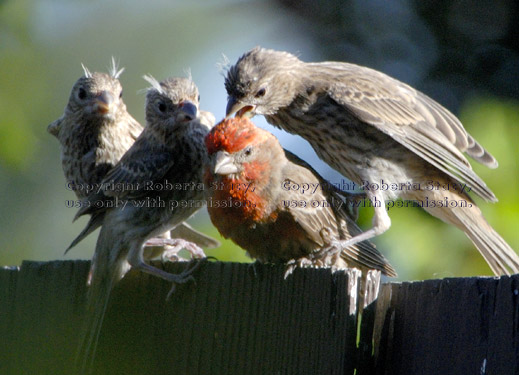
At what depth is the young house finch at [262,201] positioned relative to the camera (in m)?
3.52

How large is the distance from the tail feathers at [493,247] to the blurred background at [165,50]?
2.28 metres

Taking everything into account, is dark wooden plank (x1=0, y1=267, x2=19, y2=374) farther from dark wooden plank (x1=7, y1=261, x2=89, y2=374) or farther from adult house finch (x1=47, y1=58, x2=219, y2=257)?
adult house finch (x1=47, y1=58, x2=219, y2=257)

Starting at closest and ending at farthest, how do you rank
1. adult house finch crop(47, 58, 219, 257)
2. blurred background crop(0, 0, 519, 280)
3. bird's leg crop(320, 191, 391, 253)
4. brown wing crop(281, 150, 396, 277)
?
brown wing crop(281, 150, 396, 277) < bird's leg crop(320, 191, 391, 253) < adult house finch crop(47, 58, 219, 257) < blurred background crop(0, 0, 519, 280)

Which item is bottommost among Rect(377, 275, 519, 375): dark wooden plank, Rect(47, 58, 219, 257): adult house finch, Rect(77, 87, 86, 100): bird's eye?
Rect(377, 275, 519, 375): dark wooden plank

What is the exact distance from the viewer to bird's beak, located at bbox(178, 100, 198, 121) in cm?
436

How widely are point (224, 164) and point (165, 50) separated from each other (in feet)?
15.5

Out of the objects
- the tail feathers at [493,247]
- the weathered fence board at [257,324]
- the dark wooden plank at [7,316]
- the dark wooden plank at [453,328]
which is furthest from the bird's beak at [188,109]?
the dark wooden plank at [453,328]

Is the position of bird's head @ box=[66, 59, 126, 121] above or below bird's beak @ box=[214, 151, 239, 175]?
above

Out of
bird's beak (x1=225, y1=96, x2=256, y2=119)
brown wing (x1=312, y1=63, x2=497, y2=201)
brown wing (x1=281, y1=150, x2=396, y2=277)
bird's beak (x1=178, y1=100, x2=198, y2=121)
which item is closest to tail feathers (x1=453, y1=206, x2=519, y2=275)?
brown wing (x1=312, y1=63, x2=497, y2=201)

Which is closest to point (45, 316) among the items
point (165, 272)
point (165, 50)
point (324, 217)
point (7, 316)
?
point (7, 316)

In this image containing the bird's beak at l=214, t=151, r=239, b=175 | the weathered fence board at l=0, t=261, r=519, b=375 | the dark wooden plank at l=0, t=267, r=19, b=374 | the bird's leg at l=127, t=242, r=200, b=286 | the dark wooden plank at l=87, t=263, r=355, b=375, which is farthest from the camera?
the bird's beak at l=214, t=151, r=239, b=175

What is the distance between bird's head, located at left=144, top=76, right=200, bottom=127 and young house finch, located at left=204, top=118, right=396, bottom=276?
0.69m

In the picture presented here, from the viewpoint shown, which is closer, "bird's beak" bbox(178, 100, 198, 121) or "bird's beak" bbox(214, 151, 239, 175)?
"bird's beak" bbox(214, 151, 239, 175)

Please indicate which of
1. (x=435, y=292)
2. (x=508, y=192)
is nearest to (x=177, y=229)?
(x=508, y=192)
